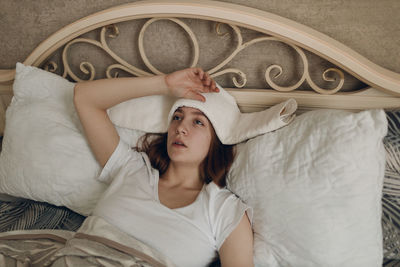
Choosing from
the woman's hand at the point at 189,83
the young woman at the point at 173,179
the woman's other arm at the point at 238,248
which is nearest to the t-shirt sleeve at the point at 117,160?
the young woman at the point at 173,179

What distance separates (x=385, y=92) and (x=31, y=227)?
1.41 metres

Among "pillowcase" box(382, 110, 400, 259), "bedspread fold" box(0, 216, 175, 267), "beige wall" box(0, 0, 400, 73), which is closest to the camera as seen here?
"bedspread fold" box(0, 216, 175, 267)

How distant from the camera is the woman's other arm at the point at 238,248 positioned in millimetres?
922

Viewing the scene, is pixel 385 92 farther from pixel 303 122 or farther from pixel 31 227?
pixel 31 227

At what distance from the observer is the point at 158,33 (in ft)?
4.32

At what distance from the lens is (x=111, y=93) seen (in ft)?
Result: 3.79

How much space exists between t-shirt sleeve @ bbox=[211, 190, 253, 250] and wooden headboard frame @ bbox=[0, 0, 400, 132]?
0.43 m

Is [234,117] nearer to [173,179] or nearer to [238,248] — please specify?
[173,179]

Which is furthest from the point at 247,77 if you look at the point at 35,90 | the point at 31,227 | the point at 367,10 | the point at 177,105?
the point at 31,227

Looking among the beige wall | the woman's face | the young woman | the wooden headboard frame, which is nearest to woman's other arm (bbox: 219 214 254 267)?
the young woman

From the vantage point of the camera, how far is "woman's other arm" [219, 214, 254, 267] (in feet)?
3.03

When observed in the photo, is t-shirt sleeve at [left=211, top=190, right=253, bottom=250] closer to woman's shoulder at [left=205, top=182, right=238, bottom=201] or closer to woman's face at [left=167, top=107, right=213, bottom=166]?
woman's shoulder at [left=205, top=182, right=238, bottom=201]

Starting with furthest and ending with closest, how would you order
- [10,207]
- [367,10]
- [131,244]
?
[10,207] → [367,10] → [131,244]

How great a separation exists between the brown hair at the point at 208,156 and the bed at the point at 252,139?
0.04 metres
